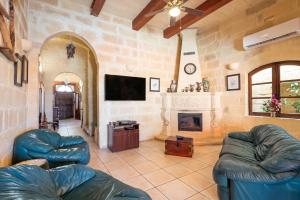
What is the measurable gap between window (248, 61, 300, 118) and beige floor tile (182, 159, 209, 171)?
198cm

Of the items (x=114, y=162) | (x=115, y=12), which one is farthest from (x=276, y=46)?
(x=114, y=162)

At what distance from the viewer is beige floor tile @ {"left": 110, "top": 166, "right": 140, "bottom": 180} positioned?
97.0 inches

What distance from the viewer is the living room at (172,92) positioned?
1673 mm

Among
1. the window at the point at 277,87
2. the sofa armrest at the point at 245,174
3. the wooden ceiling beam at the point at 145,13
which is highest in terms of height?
the wooden ceiling beam at the point at 145,13

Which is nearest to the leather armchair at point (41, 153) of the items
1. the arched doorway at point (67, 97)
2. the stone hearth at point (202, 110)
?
the stone hearth at point (202, 110)

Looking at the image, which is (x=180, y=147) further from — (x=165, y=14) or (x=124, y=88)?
(x=165, y=14)

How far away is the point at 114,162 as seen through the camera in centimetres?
302

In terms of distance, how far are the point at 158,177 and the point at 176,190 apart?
16.1 inches

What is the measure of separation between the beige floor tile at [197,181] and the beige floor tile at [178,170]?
91 millimetres

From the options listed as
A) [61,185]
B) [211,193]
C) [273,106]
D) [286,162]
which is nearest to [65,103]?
[61,185]

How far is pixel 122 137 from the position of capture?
3.72 meters

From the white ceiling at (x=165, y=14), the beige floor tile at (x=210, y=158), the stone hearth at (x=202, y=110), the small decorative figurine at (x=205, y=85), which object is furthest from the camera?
the small decorative figurine at (x=205, y=85)

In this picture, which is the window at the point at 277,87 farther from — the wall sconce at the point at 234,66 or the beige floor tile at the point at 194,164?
the beige floor tile at the point at 194,164

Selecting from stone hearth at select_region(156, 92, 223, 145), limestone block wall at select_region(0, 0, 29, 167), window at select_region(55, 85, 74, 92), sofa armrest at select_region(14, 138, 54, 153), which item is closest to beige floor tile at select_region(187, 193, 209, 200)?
sofa armrest at select_region(14, 138, 54, 153)
